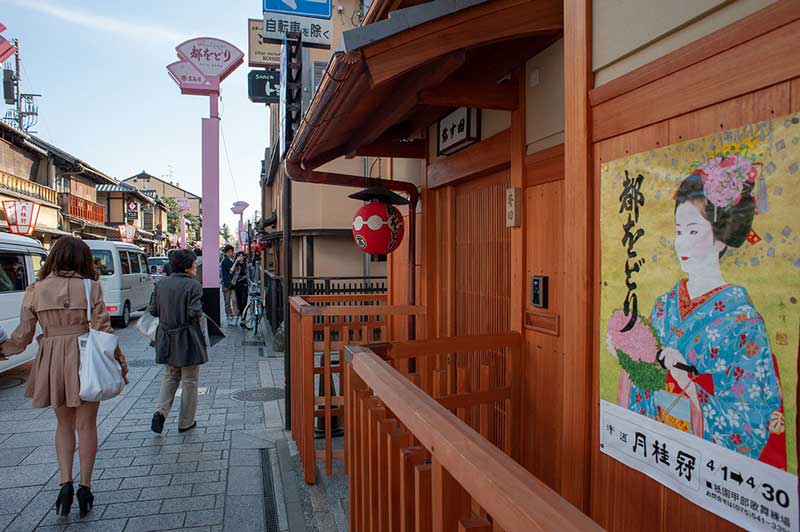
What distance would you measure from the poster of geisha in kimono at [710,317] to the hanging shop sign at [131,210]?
41916mm

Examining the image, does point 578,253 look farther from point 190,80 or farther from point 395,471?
point 190,80

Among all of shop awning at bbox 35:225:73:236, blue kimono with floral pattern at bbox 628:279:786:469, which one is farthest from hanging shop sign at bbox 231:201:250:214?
blue kimono with floral pattern at bbox 628:279:786:469

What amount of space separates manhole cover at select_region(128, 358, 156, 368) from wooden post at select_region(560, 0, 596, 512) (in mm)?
8538

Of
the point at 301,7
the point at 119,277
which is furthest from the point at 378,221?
the point at 119,277

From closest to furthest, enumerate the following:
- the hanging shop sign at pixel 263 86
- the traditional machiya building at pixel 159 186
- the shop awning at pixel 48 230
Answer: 1. the hanging shop sign at pixel 263 86
2. the shop awning at pixel 48 230
3. the traditional machiya building at pixel 159 186

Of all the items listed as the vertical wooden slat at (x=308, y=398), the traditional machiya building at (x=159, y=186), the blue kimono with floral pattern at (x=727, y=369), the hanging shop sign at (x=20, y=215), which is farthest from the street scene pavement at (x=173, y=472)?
the traditional machiya building at (x=159, y=186)

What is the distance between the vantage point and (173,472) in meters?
4.50

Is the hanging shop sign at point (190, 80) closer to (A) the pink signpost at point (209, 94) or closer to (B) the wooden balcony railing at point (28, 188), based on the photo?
(A) the pink signpost at point (209, 94)

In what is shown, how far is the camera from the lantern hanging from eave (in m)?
5.05

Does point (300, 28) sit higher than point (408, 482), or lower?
higher

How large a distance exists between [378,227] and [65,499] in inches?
132

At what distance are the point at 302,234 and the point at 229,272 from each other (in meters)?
2.54

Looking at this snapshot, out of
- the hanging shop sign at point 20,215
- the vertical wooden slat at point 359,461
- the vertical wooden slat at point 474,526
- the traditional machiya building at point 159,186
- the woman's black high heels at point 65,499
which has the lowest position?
the woman's black high heels at point 65,499

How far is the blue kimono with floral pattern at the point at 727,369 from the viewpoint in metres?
1.51
